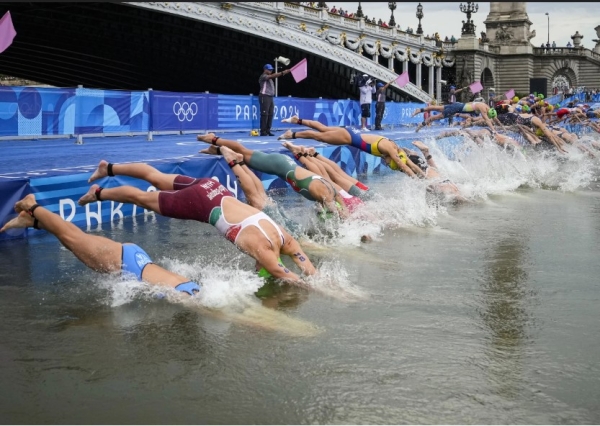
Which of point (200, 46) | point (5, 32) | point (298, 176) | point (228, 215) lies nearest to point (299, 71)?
point (5, 32)

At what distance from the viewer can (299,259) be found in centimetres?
788

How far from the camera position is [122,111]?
19.4m

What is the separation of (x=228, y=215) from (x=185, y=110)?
1464cm

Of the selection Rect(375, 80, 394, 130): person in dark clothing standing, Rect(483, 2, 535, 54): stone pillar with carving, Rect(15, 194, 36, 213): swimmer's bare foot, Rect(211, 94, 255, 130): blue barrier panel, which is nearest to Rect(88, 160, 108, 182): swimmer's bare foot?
Rect(15, 194, 36, 213): swimmer's bare foot

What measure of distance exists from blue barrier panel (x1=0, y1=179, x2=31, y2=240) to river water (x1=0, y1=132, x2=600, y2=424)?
281 mm

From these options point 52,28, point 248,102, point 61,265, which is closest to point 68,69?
point 52,28

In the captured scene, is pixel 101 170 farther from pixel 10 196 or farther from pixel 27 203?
pixel 10 196

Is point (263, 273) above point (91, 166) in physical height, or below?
below

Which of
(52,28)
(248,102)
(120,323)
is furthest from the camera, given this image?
(52,28)

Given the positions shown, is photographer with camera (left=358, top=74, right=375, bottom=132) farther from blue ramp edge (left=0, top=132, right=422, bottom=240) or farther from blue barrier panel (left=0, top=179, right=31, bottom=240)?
blue barrier panel (left=0, top=179, right=31, bottom=240)

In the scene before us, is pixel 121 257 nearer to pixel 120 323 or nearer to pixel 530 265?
pixel 120 323

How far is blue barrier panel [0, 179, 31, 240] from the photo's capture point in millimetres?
10000

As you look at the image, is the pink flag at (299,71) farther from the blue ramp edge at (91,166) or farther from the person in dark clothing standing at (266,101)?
the blue ramp edge at (91,166)

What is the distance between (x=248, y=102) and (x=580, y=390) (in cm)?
2033
